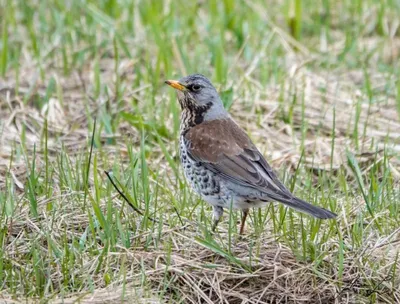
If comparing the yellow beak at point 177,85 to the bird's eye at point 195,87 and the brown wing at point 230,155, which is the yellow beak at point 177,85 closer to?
the bird's eye at point 195,87

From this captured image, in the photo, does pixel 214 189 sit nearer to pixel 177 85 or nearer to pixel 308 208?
pixel 308 208

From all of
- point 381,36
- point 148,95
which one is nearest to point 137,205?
point 148,95

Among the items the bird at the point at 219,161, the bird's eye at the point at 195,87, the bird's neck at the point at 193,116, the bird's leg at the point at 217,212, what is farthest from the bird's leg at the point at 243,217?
the bird's eye at the point at 195,87

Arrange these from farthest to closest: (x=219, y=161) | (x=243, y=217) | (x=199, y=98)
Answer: (x=199, y=98)
(x=219, y=161)
(x=243, y=217)

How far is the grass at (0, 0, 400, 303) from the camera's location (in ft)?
17.0

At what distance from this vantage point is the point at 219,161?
605 cm

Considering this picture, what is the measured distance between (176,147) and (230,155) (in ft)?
5.02

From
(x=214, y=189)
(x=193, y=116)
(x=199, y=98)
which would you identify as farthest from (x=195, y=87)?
(x=214, y=189)

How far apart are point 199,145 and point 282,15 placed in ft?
16.1

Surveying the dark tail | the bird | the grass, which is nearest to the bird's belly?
the bird

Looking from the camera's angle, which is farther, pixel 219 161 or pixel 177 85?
pixel 177 85

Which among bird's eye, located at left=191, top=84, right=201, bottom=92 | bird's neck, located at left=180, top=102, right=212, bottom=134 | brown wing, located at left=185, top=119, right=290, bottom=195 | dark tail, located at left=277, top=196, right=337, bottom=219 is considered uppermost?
bird's eye, located at left=191, top=84, right=201, bottom=92

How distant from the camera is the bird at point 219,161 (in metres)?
5.74

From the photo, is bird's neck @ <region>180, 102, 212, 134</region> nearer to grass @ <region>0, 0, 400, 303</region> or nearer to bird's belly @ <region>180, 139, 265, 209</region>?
grass @ <region>0, 0, 400, 303</region>
